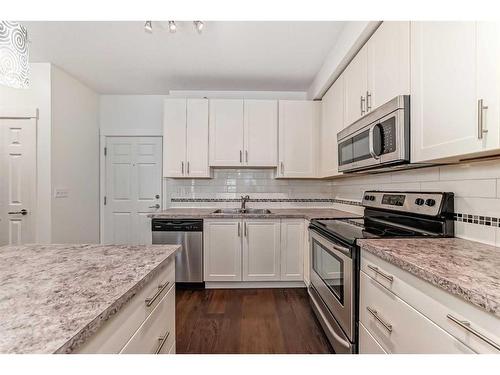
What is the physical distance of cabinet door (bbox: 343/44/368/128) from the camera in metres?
1.90

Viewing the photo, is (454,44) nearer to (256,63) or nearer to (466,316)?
(466,316)

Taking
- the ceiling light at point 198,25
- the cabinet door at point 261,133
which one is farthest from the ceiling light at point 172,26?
the cabinet door at point 261,133

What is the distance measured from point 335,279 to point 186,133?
2.30 metres

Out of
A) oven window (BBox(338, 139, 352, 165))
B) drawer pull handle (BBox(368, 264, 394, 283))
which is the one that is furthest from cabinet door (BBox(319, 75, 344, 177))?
drawer pull handle (BBox(368, 264, 394, 283))

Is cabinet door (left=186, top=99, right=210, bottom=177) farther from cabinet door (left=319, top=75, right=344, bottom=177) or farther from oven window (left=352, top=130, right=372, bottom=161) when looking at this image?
oven window (left=352, top=130, right=372, bottom=161)

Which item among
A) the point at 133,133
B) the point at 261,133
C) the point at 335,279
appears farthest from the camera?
the point at 133,133

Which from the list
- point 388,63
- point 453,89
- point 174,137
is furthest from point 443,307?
point 174,137

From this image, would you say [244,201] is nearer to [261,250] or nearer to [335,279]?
[261,250]

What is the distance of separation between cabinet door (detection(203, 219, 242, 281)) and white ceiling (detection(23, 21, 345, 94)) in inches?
67.0

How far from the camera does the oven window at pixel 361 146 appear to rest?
1760 mm

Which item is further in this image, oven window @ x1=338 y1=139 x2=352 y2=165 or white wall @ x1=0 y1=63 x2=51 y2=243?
white wall @ x1=0 y1=63 x2=51 y2=243

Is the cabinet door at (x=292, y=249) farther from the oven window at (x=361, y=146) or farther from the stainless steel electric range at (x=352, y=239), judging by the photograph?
the oven window at (x=361, y=146)

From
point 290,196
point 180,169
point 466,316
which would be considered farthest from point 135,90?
point 466,316

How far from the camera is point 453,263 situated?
3.01 ft
